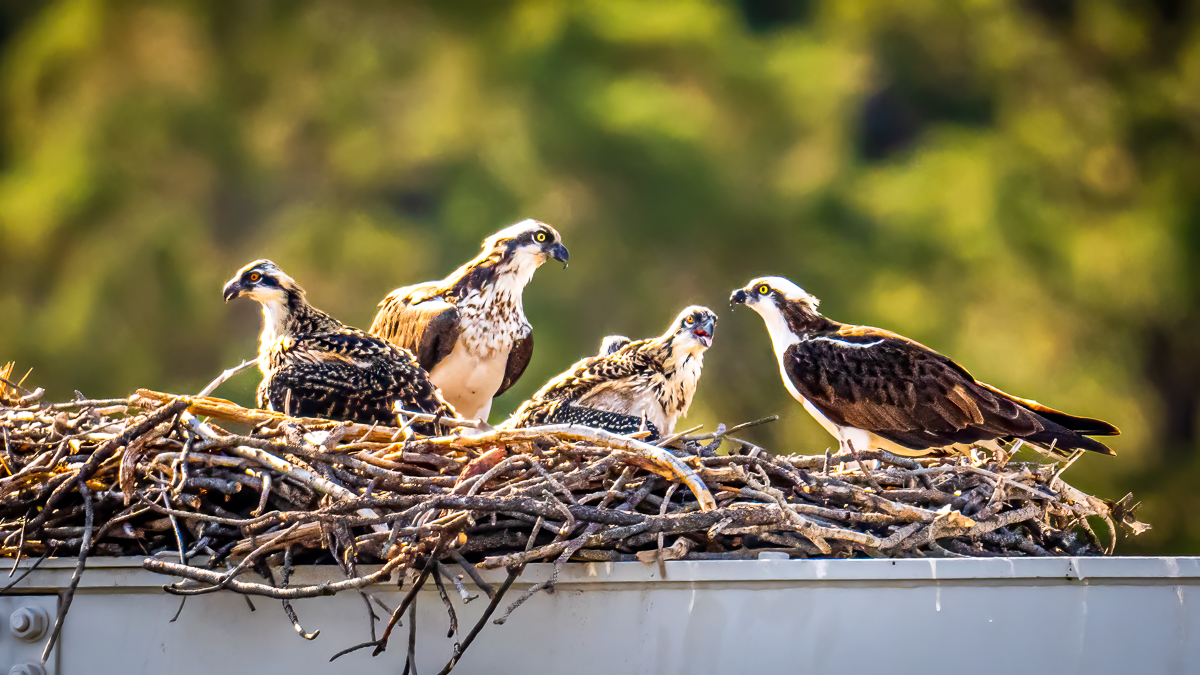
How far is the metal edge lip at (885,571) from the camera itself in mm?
2488

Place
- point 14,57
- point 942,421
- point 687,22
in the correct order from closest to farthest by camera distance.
Answer: point 942,421 → point 687,22 → point 14,57

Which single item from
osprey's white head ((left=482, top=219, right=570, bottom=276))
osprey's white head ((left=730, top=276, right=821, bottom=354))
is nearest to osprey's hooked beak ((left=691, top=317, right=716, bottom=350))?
osprey's white head ((left=730, top=276, right=821, bottom=354))

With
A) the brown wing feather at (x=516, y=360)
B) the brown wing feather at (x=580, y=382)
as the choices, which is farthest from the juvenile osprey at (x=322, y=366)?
the brown wing feather at (x=516, y=360)

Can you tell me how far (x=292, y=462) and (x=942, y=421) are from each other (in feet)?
7.53

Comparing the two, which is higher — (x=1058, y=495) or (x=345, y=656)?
(x=1058, y=495)

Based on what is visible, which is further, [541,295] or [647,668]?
[541,295]

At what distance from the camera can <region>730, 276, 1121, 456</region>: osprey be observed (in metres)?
4.08

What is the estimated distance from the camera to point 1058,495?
3197mm

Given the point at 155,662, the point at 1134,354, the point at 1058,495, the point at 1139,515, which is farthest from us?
the point at 1134,354

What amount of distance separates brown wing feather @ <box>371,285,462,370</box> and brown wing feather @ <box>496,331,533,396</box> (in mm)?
259

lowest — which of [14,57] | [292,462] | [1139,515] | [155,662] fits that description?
[155,662]

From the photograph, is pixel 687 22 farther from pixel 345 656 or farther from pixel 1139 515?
pixel 345 656

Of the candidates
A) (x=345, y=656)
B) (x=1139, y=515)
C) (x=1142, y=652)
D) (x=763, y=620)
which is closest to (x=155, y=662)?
(x=345, y=656)

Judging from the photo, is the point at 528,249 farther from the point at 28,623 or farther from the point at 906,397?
the point at 28,623
